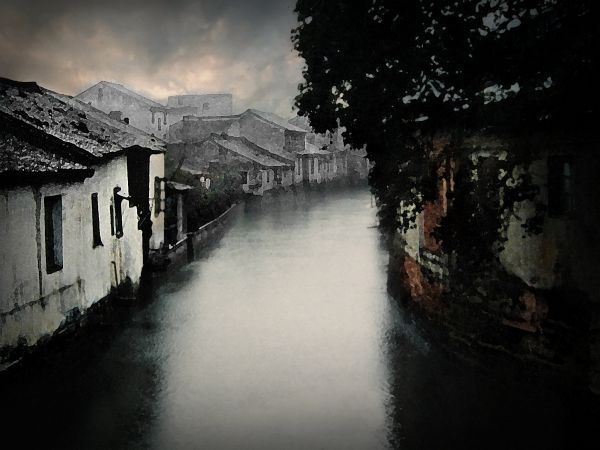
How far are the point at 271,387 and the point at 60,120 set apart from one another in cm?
1073

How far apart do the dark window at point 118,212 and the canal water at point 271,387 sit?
8.38ft

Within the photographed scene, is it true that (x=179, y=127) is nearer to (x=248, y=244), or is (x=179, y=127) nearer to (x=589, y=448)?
(x=248, y=244)

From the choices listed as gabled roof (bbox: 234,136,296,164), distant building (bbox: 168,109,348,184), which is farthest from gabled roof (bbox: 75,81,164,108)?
gabled roof (bbox: 234,136,296,164)

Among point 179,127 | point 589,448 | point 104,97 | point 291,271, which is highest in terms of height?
point 104,97

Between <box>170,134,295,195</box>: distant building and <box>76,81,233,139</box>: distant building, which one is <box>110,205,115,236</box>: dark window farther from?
<box>76,81,233,139</box>: distant building

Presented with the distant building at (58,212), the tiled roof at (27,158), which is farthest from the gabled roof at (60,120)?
the tiled roof at (27,158)

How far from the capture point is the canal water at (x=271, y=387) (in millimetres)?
9836

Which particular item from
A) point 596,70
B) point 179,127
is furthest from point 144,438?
point 179,127

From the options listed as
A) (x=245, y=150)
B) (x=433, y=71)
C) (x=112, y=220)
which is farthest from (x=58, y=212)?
(x=245, y=150)

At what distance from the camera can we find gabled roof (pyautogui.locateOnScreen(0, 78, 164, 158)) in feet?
47.4

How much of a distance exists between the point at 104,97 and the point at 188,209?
4560 cm

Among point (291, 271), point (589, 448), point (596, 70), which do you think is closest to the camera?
point (596, 70)

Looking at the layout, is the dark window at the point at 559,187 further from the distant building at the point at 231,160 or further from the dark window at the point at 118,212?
the distant building at the point at 231,160

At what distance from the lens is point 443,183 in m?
15.4
